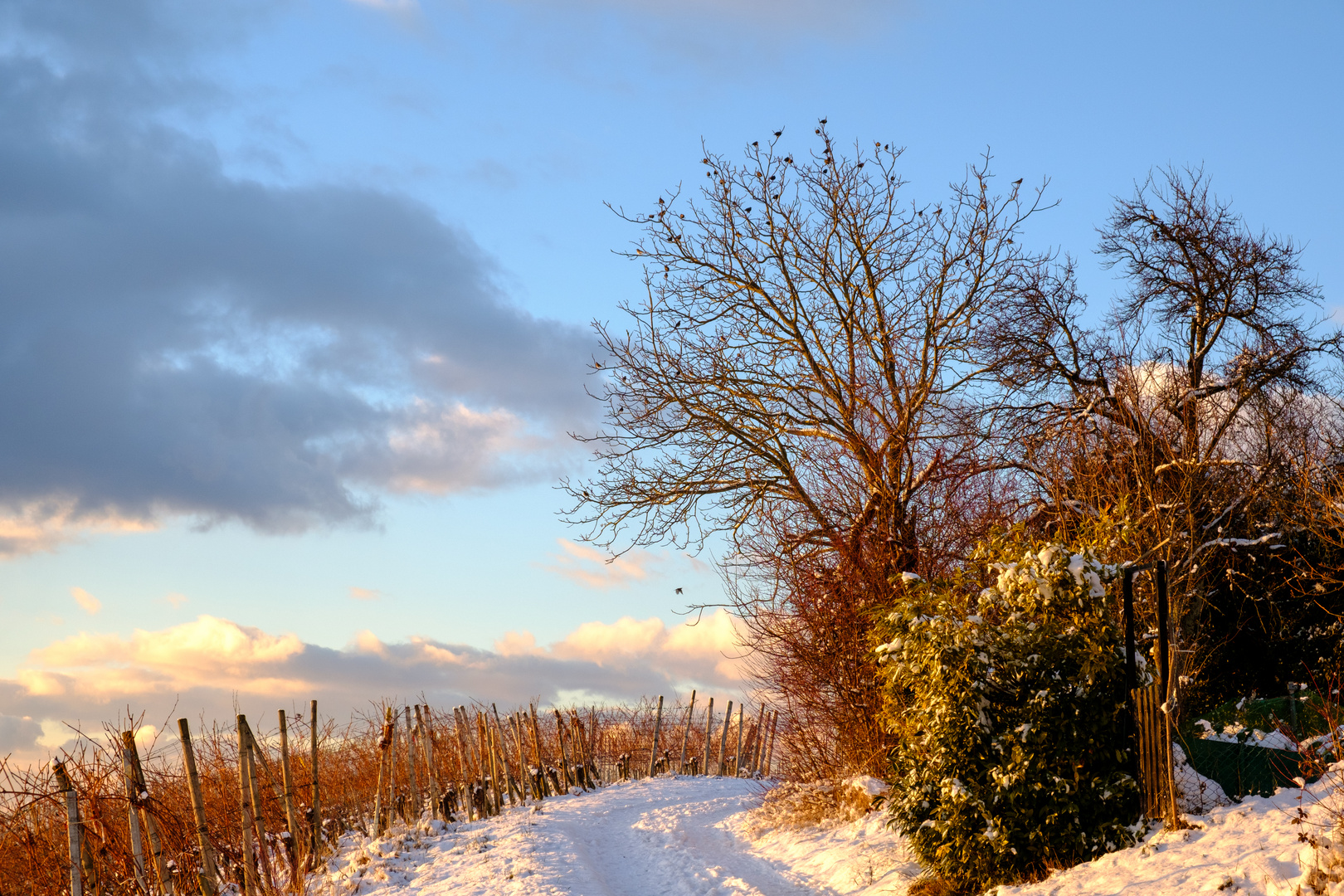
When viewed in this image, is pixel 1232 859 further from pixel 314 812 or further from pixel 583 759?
pixel 583 759

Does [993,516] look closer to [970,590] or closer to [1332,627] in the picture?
[970,590]

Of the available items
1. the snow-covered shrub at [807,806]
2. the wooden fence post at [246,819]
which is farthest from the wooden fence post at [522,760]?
the wooden fence post at [246,819]

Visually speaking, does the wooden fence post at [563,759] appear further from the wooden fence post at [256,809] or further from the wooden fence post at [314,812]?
the wooden fence post at [256,809]

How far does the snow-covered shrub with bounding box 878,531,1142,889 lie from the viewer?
758 centimetres

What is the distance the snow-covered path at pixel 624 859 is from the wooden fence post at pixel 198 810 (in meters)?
1.32

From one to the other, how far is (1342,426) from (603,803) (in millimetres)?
19439

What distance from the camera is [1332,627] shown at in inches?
662

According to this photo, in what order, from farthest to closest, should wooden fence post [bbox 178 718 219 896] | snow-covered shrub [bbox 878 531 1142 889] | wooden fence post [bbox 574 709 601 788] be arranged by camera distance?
wooden fence post [bbox 574 709 601 788] → wooden fence post [bbox 178 718 219 896] → snow-covered shrub [bbox 878 531 1142 889]

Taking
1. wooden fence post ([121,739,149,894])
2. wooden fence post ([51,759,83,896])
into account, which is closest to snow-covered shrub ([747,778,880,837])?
wooden fence post ([121,739,149,894])

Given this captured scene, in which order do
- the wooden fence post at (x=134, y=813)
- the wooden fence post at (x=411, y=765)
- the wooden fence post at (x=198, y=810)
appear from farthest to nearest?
the wooden fence post at (x=411, y=765) < the wooden fence post at (x=198, y=810) < the wooden fence post at (x=134, y=813)

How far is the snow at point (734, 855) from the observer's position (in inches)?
252

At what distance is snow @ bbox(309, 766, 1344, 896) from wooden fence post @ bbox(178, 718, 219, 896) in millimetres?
1307

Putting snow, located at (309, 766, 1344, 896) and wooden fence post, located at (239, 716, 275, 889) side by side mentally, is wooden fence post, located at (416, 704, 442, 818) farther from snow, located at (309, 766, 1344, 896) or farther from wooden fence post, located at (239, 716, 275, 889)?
wooden fence post, located at (239, 716, 275, 889)

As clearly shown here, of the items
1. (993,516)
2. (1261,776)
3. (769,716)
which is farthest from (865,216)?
(769,716)
